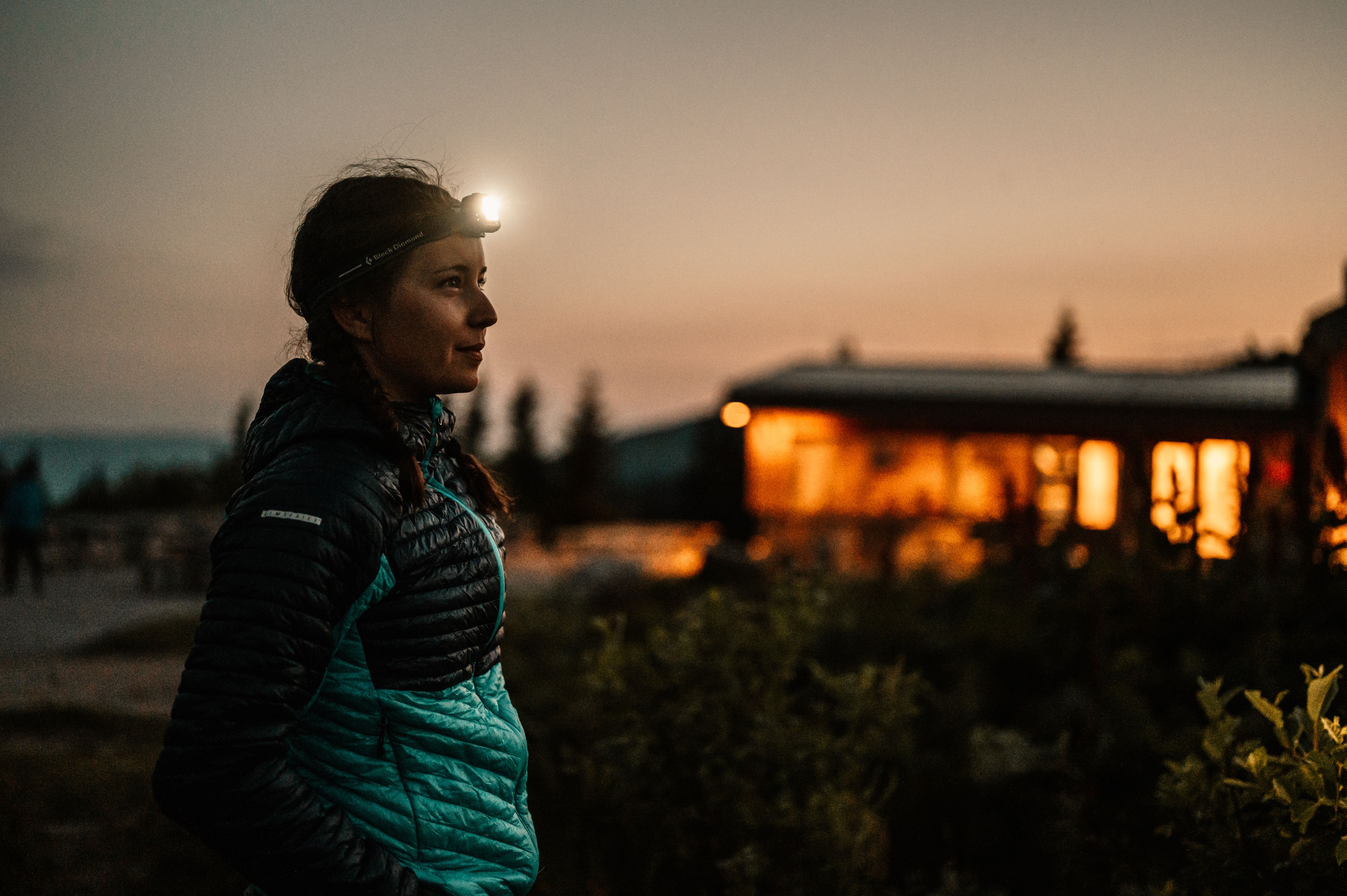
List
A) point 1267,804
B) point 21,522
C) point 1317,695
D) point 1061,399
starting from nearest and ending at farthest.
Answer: point 1317,695 → point 1267,804 → point 21,522 → point 1061,399

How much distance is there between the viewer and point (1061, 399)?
47.5ft

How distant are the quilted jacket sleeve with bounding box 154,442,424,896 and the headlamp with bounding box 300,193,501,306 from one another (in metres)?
0.29

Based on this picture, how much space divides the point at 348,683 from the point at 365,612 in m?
0.10

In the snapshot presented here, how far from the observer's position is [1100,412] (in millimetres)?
14078

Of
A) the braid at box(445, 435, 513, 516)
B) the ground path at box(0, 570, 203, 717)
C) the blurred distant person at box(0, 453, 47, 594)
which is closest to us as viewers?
the braid at box(445, 435, 513, 516)

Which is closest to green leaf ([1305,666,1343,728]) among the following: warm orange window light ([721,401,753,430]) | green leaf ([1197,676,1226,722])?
green leaf ([1197,676,1226,722])

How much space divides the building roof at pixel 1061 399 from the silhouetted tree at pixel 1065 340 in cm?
3526

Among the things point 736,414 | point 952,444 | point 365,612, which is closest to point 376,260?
point 365,612

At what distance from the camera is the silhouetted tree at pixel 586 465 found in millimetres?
28578

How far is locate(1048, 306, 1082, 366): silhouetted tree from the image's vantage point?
166ft

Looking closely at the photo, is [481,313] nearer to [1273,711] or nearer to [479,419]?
[1273,711]

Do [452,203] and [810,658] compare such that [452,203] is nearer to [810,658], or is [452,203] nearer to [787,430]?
[810,658]

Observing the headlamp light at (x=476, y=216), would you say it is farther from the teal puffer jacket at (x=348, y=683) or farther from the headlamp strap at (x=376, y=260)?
the teal puffer jacket at (x=348, y=683)

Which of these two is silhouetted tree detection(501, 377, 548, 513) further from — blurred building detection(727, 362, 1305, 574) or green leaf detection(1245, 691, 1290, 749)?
green leaf detection(1245, 691, 1290, 749)
